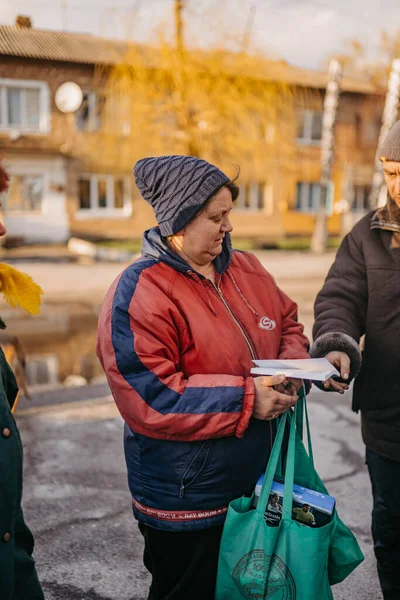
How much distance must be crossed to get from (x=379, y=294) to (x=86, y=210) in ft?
78.4

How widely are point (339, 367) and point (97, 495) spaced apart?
2176 mm

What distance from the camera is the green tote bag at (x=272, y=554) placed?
1872 millimetres

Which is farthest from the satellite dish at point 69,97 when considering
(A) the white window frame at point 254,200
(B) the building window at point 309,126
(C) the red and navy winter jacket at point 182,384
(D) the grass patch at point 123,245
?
(C) the red and navy winter jacket at point 182,384

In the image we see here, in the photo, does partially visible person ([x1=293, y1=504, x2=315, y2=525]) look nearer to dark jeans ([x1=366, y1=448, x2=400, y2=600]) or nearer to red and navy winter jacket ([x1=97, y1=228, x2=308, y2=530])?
red and navy winter jacket ([x1=97, y1=228, x2=308, y2=530])

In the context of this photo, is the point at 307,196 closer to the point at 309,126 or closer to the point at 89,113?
the point at 309,126

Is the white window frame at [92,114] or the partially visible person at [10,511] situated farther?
the white window frame at [92,114]

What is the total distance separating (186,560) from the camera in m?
2.12

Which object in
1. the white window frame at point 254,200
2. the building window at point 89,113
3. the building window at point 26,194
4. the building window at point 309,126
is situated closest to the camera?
the building window at point 26,194

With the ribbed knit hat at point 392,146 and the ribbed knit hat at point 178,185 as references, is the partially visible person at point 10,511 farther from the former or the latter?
the ribbed knit hat at point 392,146

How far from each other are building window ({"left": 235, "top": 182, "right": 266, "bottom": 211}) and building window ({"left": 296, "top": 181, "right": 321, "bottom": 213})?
1.77 m

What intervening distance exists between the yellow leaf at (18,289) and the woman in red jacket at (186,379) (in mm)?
349

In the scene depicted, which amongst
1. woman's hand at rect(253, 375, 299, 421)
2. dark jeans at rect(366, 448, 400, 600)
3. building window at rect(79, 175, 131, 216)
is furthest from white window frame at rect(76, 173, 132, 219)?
woman's hand at rect(253, 375, 299, 421)

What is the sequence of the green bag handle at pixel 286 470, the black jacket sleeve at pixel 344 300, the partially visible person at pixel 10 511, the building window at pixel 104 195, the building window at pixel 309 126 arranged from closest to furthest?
the partially visible person at pixel 10 511
the green bag handle at pixel 286 470
the black jacket sleeve at pixel 344 300
the building window at pixel 104 195
the building window at pixel 309 126

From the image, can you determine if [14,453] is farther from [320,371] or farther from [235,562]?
[320,371]
